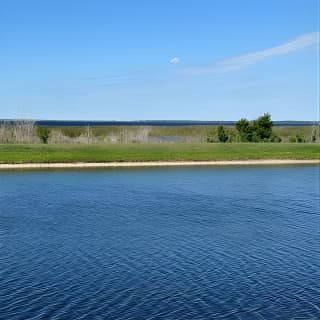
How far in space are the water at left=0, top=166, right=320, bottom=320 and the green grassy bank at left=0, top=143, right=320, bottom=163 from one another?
33.3m

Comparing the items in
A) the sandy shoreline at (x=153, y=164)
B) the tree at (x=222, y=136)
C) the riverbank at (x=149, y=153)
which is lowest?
the sandy shoreline at (x=153, y=164)

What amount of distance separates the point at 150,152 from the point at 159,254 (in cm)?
6588

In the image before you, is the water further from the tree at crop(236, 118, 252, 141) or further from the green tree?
the tree at crop(236, 118, 252, 141)

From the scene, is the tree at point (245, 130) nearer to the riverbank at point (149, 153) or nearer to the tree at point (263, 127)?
the tree at point (263, 127)

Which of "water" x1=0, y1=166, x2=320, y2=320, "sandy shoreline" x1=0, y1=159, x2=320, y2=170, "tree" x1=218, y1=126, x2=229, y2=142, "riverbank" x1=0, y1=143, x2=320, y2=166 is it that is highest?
"tree" x1=218, y1=126, x2=229, y2=142

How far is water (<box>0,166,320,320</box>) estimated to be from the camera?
63.4ft

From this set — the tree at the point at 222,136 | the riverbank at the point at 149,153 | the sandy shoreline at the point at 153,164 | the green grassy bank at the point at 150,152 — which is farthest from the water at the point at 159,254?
the tree at the point at 222,136

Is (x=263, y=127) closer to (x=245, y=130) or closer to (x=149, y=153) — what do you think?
(x=245, y=130)

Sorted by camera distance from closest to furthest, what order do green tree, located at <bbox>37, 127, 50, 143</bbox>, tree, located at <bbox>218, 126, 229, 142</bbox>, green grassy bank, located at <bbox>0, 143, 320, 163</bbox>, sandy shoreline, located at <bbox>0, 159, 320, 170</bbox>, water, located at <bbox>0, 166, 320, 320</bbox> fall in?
water, located at <bbox>0, 166, 320, 320</bbox> < sandy shoreline, located at <bbox>0, 159, 320, 170</bbox> < green grassy bank, located at <bbox>0, 143, 320, 163</bbox> < green tree, located at <bbox>37, 127, 50, 143</bbox> < tree, located at <bbox>218, 126, 229, 142</bbox>

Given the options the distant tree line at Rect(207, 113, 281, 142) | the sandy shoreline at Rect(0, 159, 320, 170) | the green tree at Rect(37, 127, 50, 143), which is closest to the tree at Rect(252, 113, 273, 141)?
the distant tree line at Rect(207, 113, 281, 142)

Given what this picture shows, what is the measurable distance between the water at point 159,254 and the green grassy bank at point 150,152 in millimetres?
33297

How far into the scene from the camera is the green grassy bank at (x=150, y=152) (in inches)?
3280

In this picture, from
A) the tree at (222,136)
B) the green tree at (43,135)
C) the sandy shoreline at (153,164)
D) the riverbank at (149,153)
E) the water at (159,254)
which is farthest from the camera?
the tree at (222,136)

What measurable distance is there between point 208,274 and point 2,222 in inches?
664
